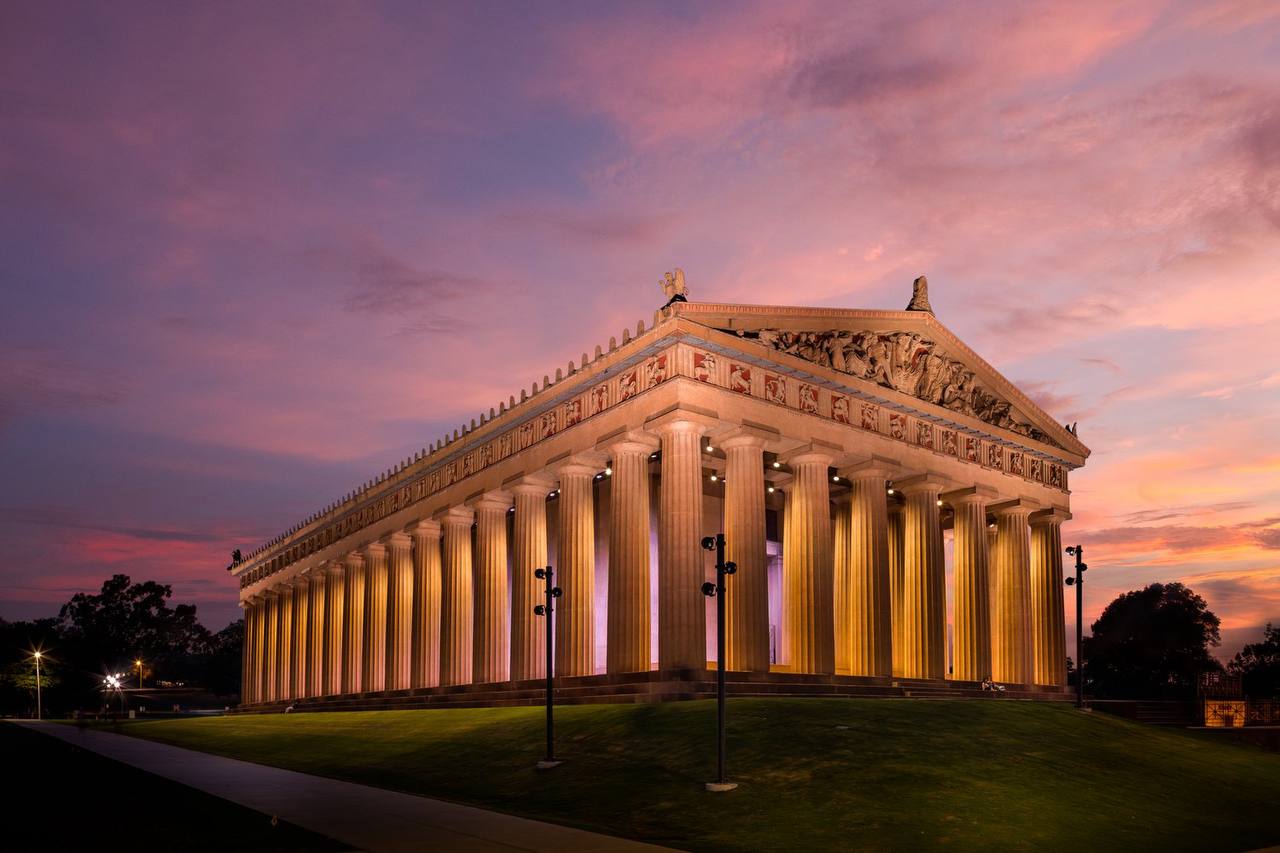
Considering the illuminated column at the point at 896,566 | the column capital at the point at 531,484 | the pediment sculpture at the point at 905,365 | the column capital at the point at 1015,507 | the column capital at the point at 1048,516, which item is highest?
the pediment sculpture at the point at 905,365

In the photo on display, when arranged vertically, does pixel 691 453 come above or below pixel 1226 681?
above

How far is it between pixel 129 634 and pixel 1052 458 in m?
161

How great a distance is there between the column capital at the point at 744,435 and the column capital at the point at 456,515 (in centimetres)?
2020

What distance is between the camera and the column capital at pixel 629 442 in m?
45.0

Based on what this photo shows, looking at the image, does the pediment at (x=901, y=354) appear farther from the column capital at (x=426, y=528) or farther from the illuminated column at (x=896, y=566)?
the column capital at (x=426, y=528)

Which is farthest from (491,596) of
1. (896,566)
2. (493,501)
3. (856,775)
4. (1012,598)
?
(856,775)

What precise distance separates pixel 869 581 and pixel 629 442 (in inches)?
504

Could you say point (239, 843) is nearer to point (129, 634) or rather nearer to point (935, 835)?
point (935, 835)

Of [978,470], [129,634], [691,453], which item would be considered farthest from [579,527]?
[129,634]

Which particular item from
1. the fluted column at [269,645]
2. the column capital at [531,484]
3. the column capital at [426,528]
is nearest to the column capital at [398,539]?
the column capital at [426,528]

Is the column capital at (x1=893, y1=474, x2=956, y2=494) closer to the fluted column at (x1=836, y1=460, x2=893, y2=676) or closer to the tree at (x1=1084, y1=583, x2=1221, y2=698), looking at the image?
the fluted column at (x1=836, y1=460, x2=893, y2=676)

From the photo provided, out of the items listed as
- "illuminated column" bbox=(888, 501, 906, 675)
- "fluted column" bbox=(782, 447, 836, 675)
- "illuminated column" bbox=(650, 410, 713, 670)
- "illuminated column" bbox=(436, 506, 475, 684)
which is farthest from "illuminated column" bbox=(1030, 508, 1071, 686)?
"illuminated column" bbox=(436, 506, 475, 684)

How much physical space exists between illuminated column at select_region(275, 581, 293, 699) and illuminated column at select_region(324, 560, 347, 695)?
1227 centimetres

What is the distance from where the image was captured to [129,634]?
586 ft
